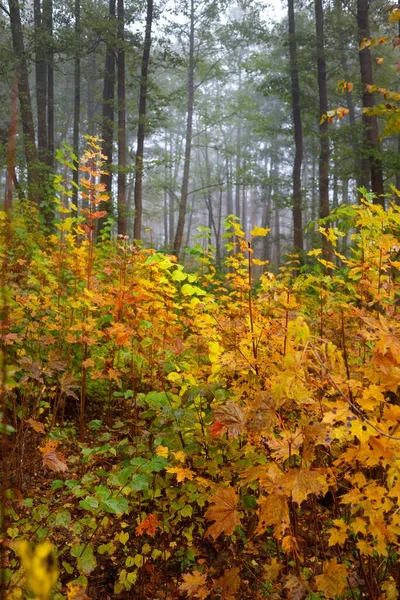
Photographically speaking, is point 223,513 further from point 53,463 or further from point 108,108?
point 108,108

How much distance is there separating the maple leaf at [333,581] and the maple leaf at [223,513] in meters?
0.44

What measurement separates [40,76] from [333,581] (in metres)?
14.6

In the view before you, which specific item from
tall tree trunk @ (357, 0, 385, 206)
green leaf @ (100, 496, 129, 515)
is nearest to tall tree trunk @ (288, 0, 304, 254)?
tall tree trunk @ (357, 0, 385, 206)

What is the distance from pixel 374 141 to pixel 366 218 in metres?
7.73

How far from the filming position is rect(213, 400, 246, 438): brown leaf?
1.54m

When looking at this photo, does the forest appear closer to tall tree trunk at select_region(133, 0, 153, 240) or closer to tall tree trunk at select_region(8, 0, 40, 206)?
tall tree trunk at select_region(8, 0, 40, 206)

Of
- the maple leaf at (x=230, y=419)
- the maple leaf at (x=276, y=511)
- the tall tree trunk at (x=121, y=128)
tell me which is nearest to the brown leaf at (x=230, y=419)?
the maple leaf at (x=230, y=419)

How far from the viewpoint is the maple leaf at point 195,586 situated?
2010 millimetres

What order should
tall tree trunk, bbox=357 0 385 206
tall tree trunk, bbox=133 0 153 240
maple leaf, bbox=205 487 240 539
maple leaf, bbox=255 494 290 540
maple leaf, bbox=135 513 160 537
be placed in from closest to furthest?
maple leaf, bbox=255 494 290 540 < maple leaf, bbox=205 487 240 539 < maple leaf, bbox=135 513 160 537 < tall tree trunk, bbox=357 0 385 206 < tall tree trunk, bbox=133 0 153 240

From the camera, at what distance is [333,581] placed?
168 centimetres

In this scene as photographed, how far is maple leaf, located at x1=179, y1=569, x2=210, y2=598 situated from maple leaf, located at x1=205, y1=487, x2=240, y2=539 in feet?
1.91

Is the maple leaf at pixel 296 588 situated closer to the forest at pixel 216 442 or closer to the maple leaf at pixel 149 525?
the forest at pixel 216 442

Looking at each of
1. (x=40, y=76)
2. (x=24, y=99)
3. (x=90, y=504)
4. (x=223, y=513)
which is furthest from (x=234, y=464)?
(x=40, y=76)

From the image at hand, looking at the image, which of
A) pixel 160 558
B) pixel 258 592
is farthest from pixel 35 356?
pixel 258 592
